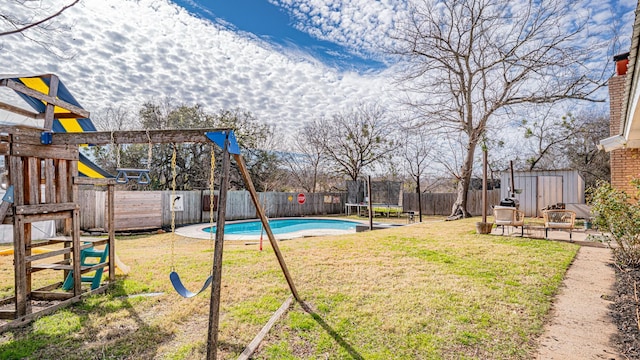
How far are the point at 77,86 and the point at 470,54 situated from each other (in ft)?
41.6

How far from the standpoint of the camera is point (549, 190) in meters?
12.2

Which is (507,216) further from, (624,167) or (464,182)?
(464,182)

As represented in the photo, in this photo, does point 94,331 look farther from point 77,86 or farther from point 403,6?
point 403,6

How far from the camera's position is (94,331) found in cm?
291

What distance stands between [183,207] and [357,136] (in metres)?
11.5

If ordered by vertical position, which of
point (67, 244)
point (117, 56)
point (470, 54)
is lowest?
point (67, 244)

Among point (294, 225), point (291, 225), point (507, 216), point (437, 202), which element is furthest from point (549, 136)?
point (291, 225)

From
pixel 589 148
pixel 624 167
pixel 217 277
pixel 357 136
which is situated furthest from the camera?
pixel 357 136

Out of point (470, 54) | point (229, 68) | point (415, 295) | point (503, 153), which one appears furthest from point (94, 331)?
point (503, 153)

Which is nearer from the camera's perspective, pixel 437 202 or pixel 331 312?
pixel 331 312

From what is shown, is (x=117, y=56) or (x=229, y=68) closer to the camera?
(x=117, y=56)

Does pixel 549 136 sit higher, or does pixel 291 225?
pixel 549 136

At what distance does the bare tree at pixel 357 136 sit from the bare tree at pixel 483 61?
7.85 meters

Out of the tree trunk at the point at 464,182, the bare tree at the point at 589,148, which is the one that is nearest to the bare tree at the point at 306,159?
the tree trunk at the point at 464,182
